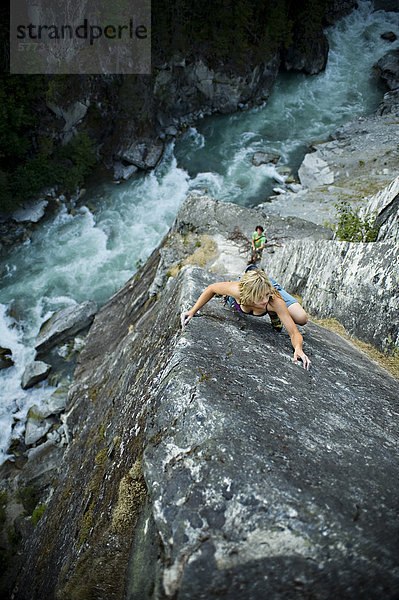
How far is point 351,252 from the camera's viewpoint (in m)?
7.78

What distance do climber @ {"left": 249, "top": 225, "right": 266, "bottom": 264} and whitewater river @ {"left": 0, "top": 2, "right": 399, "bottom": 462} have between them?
10.0 m

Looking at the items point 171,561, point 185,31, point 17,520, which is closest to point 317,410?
point 171,561

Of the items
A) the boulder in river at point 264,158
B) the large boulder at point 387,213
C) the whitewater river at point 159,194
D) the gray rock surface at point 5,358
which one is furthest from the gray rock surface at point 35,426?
the boulder in river at point 264,158

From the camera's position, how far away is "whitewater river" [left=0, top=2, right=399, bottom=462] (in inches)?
727

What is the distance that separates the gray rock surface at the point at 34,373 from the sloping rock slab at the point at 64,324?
2.77 ft

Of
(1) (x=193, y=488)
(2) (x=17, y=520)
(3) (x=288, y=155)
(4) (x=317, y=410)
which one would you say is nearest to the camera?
(1) (x=193, y=488)

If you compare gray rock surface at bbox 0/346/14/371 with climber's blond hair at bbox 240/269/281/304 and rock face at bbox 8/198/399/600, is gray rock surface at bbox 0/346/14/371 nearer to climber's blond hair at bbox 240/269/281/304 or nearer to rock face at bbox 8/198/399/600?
rock face at bbox 8/198/399/600

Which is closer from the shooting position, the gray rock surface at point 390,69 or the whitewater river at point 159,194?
the whitewater river at point 159,194

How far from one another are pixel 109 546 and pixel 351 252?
281 inches

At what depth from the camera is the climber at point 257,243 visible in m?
12.0

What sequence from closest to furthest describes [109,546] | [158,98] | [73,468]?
[109,546], [73,468], [158,98]

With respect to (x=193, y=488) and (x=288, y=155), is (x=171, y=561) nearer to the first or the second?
(x=193, y=488)

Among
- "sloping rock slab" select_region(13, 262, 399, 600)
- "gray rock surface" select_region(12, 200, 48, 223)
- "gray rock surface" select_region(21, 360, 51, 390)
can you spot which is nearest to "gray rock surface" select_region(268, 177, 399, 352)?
"sloping rock slab" select_region(13, 262, 399, 600)

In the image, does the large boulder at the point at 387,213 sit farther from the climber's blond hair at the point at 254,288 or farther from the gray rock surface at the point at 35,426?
the gray rock surface at the point at 35,426
